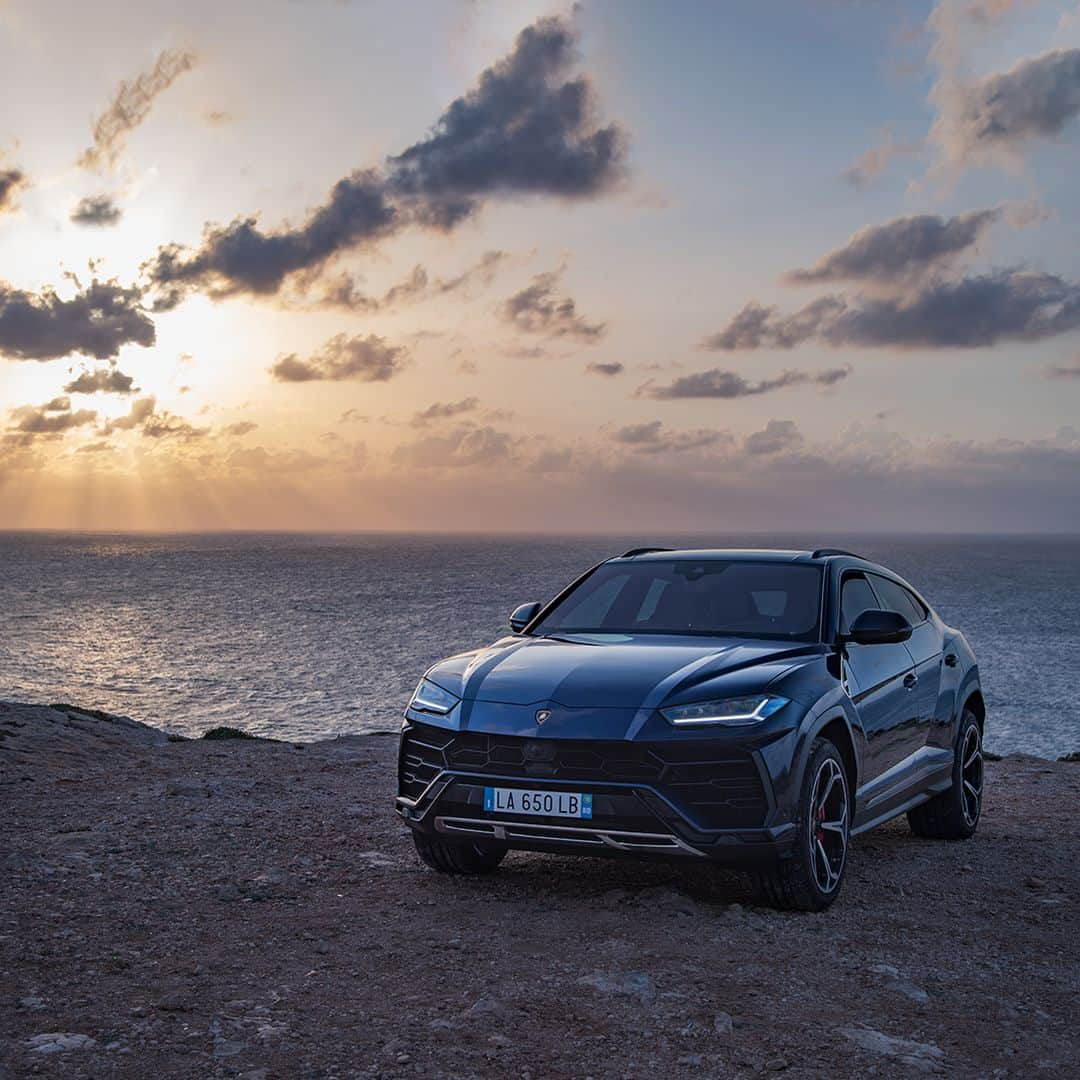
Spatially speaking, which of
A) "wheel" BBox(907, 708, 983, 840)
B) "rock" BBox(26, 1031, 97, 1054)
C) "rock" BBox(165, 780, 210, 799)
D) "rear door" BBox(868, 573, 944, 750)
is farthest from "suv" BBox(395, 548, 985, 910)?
"rock" BBox(165, 780, 210, 799)

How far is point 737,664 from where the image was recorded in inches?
242

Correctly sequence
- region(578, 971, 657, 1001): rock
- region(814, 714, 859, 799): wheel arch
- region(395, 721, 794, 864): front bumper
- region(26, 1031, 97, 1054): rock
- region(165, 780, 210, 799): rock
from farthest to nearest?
region(165, 780, 210, 799): rock → region(814, 714, 859, 799): wheel arch → region(395, 721, 794, 864): front bumper → region(578, 971, 657, 1001): rock → region(26, 1031, 97, 1054): rock

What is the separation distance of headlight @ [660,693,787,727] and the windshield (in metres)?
0.98

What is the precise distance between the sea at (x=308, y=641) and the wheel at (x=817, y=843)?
23360 millimetres

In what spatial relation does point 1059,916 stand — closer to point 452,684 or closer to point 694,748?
point 694,748

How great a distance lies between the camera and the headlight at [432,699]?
6254mm

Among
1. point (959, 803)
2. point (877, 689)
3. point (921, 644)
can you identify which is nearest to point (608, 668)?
point (877, 689)

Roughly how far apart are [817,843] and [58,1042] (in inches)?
140

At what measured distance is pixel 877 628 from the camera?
21.7ft

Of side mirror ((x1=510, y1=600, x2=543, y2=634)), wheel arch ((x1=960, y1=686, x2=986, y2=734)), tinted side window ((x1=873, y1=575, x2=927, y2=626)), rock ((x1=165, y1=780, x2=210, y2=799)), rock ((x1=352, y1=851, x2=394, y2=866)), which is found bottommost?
rock ((x1=165, y1=780, x2=210, y2=799))

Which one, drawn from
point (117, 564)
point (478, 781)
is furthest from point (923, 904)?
point (117, 564)

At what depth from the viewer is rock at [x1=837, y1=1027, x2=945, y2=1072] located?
4344 millimetres

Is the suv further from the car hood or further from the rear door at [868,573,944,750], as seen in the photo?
the rear door at [868,573,944,750]

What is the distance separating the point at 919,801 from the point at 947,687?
85 cm
